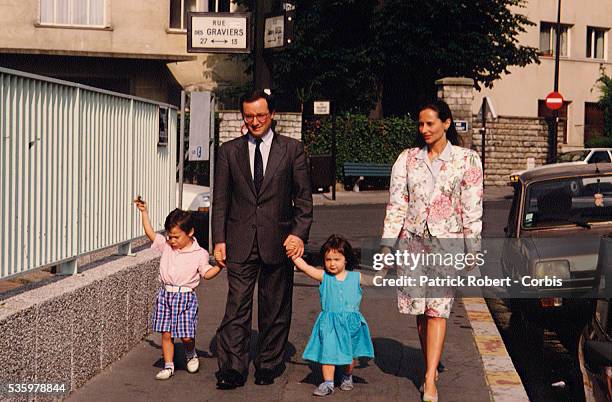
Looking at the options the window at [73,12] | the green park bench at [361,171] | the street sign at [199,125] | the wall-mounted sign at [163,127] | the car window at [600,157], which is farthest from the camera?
the window at [73,12]

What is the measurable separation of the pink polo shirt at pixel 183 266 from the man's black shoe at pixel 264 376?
814 millimetres

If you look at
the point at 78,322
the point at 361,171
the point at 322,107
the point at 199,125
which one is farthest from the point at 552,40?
the point at 78,322

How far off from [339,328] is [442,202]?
1095 mm

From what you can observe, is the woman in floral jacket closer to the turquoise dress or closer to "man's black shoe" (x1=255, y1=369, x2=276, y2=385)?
the turquoise dress

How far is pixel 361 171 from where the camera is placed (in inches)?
1307

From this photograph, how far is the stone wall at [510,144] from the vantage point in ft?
125

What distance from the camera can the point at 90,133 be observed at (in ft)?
25.5

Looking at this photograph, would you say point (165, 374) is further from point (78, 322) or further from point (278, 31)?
point (278, 31)

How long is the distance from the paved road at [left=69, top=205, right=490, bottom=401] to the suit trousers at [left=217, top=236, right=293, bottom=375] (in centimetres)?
21

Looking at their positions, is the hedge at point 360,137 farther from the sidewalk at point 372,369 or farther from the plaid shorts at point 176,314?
the plaid shorts at point 176,314

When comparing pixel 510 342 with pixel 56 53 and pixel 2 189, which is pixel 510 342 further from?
pixel 56 53

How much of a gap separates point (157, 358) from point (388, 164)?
26.1m

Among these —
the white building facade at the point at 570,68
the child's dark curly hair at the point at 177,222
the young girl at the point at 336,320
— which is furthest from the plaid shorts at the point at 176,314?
the white building facade at the point at 570,68

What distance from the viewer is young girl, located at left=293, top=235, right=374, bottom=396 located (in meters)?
7.21
